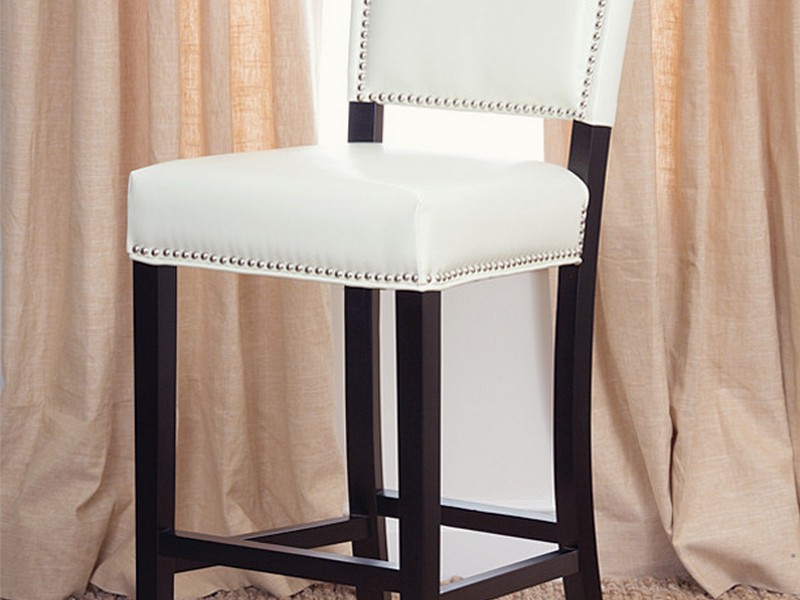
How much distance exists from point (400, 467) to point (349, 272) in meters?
0.20

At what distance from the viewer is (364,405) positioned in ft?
5.24

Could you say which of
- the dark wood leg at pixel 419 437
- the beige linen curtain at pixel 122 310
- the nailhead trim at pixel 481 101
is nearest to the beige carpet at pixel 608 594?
the beige linen curtain at pixel 122 310

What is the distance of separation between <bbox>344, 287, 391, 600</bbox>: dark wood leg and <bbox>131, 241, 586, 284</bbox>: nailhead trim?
308mm

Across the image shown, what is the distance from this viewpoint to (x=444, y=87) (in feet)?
4.92

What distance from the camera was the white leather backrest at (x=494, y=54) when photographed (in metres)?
1.41

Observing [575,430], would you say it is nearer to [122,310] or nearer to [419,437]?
[419,437]

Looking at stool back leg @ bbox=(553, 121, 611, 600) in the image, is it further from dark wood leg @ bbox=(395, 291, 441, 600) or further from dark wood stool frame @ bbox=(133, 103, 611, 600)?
dark wood leg @ bbox=(395, 291, 441, 600)

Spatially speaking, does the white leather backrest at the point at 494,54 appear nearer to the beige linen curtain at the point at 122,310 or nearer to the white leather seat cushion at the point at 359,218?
the white leather seat cushion at the point at 359,218

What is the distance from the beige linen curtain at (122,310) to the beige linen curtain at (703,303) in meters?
0.44

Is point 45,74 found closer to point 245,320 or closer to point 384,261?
point 245,320

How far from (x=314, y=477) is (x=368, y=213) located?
2.55ft

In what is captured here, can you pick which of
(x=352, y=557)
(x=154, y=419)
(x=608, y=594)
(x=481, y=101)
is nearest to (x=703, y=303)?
(x=608, y=594)

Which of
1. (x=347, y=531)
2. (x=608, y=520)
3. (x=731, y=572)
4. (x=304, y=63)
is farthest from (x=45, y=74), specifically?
(x=731, y=572)

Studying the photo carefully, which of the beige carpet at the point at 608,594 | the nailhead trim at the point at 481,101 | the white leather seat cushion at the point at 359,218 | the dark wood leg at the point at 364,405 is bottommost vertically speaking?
the beige carpet at the point at 608,594
